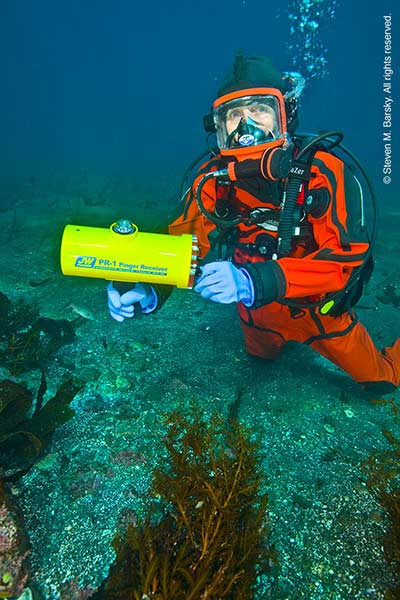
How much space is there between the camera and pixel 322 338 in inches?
167

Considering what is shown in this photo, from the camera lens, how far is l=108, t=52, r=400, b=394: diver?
3014 millimetres

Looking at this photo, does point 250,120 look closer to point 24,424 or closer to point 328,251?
point 328,251

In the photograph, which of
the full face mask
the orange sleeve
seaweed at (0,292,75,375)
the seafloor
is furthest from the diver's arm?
seaweed at (0,292,75,375)

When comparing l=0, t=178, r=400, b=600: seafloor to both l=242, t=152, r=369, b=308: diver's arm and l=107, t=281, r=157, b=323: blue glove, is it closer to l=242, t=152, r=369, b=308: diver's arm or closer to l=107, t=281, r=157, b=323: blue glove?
l=107, t=281, r=157, b=323: blue glove

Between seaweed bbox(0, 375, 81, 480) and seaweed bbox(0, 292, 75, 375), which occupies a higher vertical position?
seaweed bbox(0, 375, 81, 480)

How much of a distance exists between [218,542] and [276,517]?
862 mm

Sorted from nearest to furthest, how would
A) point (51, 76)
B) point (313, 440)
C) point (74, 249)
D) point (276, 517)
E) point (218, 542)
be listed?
point (218, 542) → point (276, 517) → point (74, 249) → point (313, 440) → point (51, 76)

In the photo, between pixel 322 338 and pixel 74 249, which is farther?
pixel 322 338

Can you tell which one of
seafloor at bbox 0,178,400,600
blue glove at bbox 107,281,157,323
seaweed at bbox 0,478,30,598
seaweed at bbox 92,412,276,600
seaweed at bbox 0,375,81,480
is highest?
Answer: blue glove at bbox 107,281,157,323

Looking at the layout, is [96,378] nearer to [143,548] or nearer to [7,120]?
[143,548]

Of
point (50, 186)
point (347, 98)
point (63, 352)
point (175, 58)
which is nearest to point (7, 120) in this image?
point (50, 186)

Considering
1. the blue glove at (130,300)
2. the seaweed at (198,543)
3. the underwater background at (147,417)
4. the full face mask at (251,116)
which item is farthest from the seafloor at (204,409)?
the full face mask at (251,116)

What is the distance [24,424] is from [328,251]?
315cm

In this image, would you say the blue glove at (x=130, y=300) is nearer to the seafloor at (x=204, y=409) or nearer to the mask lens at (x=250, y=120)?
the seafloor at (x=204, y=409)
